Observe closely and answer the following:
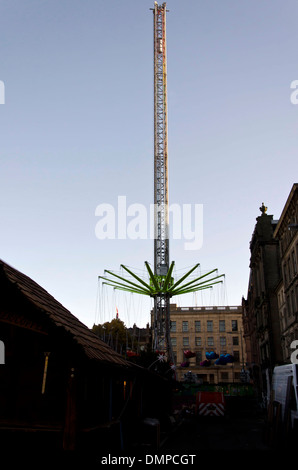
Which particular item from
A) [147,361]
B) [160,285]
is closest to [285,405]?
[147,361]

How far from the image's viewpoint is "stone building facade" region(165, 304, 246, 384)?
330ft

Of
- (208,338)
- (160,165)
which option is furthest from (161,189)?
(208,338)

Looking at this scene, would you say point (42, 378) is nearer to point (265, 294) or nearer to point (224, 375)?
point (265, 294)

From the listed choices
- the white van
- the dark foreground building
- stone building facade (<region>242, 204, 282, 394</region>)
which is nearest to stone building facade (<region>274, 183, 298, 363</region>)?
stone building facade (<region>242, 204, 282, 394</region>)

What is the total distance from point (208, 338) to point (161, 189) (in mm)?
49472

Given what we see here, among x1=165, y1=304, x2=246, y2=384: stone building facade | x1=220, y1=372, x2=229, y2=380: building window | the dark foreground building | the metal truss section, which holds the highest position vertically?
the metal truss section

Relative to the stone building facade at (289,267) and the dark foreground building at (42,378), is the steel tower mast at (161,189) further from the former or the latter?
the dark foreground building at (42,378)

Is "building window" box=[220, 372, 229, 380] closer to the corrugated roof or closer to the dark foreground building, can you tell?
the corrugated roof

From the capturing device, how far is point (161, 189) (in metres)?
67.2

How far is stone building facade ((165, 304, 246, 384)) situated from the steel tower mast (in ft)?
134

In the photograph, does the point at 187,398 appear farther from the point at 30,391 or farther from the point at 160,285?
the point at 30,391

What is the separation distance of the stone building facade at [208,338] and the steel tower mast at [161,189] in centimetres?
4070

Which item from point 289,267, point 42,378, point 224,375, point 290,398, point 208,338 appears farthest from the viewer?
point 208,338
